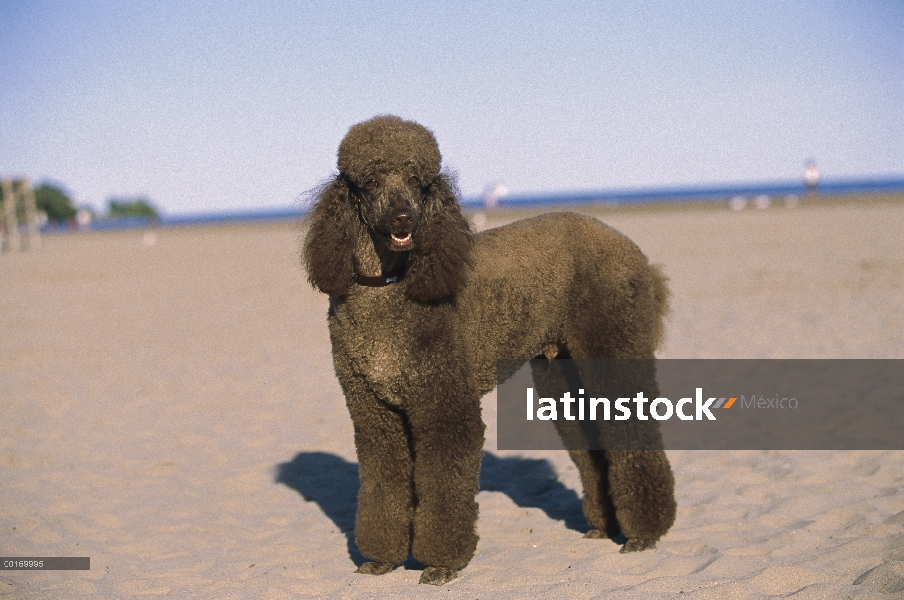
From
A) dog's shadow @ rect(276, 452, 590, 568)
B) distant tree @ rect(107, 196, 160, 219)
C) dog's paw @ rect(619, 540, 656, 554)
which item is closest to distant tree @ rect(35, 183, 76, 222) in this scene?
distant tree @ rect(107, 196, 160, 219)

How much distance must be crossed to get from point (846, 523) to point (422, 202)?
304cm

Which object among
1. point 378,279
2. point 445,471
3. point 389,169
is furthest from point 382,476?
point 389,169

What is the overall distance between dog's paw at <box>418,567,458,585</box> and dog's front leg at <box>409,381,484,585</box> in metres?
0.01

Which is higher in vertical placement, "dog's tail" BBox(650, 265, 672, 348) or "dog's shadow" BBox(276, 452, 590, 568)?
"dog's tail" BBox(650, 265, 672, 348)

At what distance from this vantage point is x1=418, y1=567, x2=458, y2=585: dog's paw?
4203 millimetres

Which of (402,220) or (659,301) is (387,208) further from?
(659,301)

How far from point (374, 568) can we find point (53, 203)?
83.1 metres

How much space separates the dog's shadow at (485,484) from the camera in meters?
5.66

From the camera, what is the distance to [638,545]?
476 centimetres

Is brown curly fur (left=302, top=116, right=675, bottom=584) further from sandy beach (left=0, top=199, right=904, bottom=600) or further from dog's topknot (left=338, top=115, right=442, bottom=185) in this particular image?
sandy beach (left=0, top=199, right=904, bottom=600)

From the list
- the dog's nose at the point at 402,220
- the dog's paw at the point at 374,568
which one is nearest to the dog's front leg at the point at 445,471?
the dog's paw at the point at 374,568

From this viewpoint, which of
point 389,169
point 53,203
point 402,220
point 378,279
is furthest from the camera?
point 53,203

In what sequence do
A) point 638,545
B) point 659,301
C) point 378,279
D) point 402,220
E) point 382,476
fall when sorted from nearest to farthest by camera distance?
point 402,220, point 378,279, point 382,476, point 638,545, point 659,301

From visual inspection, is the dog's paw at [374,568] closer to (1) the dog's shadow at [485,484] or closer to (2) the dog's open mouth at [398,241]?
(1) the dog's shadow at [485,484]
